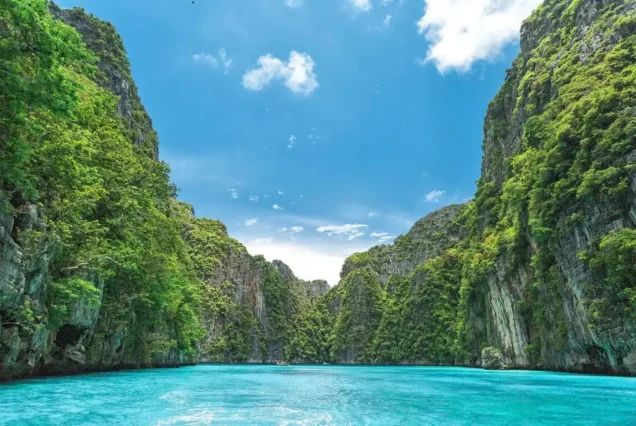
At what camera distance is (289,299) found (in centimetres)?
15388

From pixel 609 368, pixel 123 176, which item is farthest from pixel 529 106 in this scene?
pixel 123 176

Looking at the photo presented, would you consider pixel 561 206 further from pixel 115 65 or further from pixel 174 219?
pixel 115 65

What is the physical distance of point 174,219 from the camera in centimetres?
4662

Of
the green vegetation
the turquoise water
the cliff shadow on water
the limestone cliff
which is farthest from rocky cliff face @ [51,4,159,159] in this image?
the limestone cliff

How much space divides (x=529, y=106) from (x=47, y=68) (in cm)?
4761

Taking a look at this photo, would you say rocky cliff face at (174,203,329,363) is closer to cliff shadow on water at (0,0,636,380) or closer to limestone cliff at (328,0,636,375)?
cliff shadow on water at (0,0,636,380)

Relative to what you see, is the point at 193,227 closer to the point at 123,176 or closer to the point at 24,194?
the point at 123,176

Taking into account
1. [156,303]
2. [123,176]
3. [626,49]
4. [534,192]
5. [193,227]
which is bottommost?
[156,303]

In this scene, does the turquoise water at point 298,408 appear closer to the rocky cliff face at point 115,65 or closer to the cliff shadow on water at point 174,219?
the cliff shadow on water at point 174,219

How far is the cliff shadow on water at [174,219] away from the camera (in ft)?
46.9

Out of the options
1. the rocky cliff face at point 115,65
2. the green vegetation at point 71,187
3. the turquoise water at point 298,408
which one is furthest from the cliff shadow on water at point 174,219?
the turquoise water at point 298,408

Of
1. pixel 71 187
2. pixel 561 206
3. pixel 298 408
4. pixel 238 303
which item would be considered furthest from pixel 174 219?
pixel 238 303

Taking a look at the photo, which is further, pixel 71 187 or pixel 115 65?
pixel 115 65

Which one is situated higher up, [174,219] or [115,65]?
[115,65]
